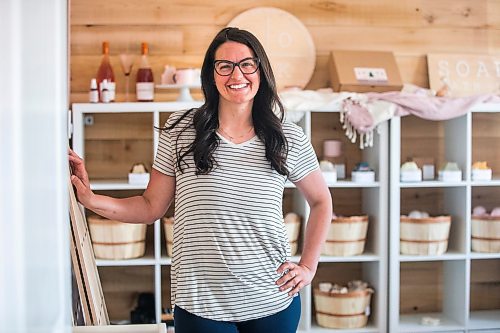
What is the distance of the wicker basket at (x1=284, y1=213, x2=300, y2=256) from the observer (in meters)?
3.27

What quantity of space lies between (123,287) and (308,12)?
1.62 m

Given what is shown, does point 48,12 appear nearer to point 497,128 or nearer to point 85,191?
point 85,191

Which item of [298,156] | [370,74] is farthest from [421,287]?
[298,156]

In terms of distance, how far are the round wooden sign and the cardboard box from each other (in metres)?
0.14

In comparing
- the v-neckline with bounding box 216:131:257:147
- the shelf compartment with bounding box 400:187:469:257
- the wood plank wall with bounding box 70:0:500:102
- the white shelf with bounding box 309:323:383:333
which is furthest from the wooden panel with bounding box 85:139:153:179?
the v-neckline with bounding box 216:131:257:147

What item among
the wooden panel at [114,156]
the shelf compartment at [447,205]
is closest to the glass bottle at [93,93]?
the wooden panel at [114,156]

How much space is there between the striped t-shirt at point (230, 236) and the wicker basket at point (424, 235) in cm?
182

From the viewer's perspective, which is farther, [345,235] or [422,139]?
[422,139]

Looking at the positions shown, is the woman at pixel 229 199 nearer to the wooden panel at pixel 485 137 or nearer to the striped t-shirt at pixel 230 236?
the striped t-shirt at pixel 230 236

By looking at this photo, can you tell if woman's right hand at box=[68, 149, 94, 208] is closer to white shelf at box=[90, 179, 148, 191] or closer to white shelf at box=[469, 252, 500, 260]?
white shelf at box=[90, 179, 148, 191]

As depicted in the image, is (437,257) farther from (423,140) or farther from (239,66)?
(239,66)

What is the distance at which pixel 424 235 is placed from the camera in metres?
3.33

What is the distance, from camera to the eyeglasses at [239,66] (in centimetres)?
164

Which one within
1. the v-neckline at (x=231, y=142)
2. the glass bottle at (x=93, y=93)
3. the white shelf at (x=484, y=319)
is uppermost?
the glass bottle at (x=93, y=93)
